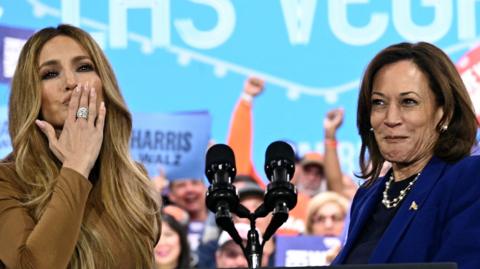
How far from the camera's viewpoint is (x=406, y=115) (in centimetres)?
345

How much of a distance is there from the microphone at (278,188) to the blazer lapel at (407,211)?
0.52 m

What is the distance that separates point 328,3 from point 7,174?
3.38 m

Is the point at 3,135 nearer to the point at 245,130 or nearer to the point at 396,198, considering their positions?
the point at 245,130

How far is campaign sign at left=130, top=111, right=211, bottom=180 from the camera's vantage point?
6375mm

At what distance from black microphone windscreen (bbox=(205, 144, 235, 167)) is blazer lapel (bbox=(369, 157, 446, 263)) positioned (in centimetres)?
64

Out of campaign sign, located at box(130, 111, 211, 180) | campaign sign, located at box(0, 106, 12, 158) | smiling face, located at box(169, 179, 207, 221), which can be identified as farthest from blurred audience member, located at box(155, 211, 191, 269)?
campaign sign, located at box(0, 106, 12, 158)

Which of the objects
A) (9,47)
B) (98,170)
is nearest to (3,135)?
(9,47)

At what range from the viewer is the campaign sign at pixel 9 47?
6.39 metres

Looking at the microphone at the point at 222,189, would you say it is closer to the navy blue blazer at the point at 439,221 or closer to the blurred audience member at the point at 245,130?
the navy blue blazer at the point at 439,221

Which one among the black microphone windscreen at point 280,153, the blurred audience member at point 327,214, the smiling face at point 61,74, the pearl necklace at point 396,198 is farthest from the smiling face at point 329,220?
the black microphone windscreen at point 280,153

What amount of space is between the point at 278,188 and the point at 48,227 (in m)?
0.70

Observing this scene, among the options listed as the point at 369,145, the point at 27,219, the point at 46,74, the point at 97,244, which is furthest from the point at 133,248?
the point at 369,145

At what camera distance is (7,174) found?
3307 millimetres

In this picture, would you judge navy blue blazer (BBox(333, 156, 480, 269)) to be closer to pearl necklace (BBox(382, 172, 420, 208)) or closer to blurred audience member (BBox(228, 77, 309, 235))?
pearl necklace (BBox(382, 172, 420, 208))
